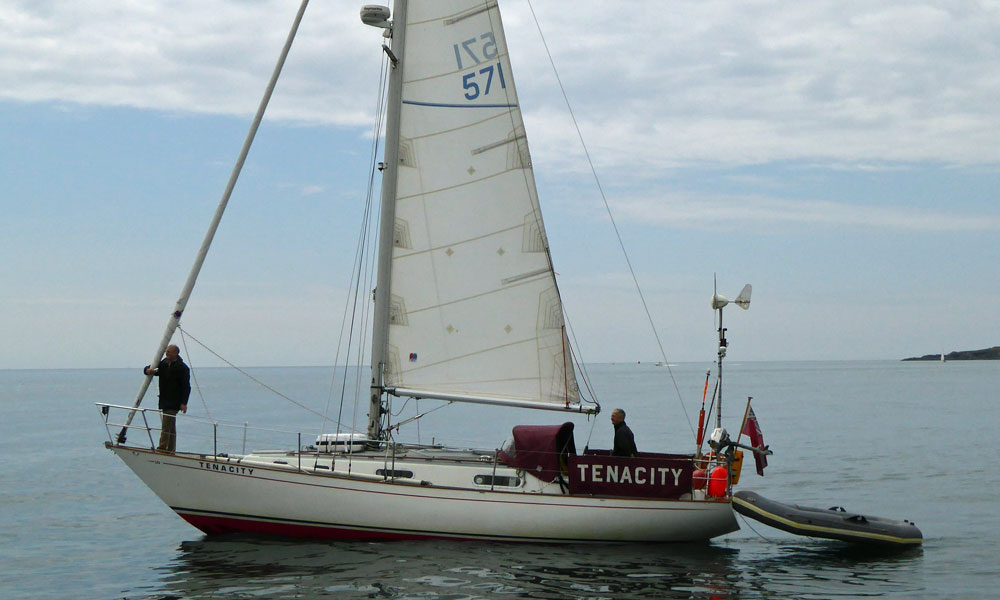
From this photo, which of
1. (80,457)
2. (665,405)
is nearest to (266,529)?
(80,457)

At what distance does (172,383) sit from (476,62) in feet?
27.2

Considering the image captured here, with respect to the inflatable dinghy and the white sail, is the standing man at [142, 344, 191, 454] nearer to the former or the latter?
the white sail

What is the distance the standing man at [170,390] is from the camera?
1631cm

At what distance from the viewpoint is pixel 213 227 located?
679 inches

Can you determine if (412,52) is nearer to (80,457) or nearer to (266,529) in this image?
(266,529)

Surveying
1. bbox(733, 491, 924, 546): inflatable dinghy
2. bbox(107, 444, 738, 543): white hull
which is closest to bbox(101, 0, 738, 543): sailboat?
bbox(107, 444, 738, 543): white hull

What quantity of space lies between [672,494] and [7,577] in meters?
11.9

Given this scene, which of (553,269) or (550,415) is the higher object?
(553,269)

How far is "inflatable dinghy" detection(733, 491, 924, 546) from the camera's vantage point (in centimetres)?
1636

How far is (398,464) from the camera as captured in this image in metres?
16.7

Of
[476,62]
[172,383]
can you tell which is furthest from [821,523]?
[172,383]

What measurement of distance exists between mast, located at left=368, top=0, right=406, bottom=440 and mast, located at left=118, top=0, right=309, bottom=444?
8.10 feet

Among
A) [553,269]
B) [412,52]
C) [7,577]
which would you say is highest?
[412,52]

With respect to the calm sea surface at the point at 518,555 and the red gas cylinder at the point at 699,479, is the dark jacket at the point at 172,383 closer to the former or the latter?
the calm sea surface at the point at 518,555
